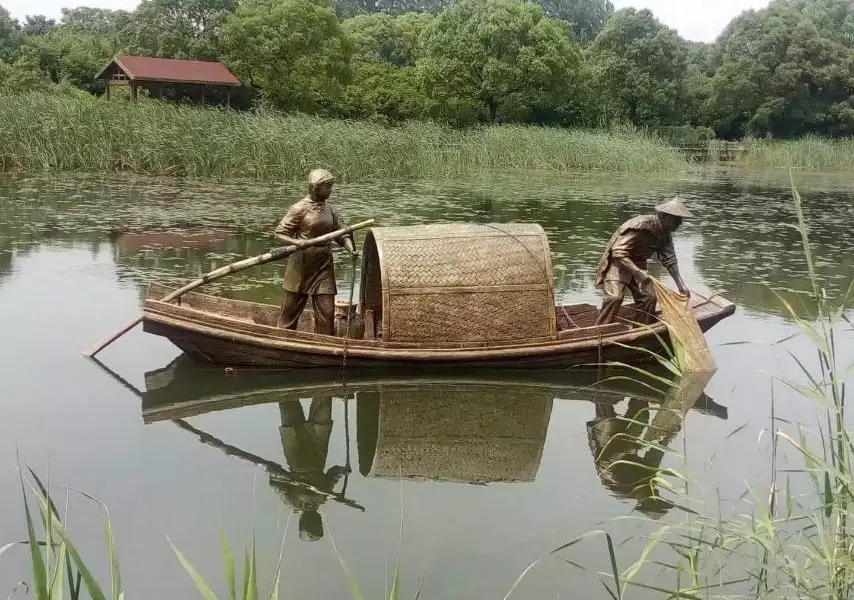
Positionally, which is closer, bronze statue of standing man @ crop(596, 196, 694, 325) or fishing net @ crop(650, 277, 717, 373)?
fishing net @ crop(650, 277, 717, 373)

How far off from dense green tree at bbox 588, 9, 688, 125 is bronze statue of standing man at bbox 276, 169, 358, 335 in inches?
1199

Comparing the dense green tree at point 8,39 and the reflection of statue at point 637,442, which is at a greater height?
the dense green tree at point 8,39

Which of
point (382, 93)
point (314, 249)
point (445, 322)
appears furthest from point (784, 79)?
point (314, 249)

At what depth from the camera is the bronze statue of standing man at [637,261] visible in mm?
6820

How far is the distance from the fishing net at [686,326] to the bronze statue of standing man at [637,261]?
0.84 feet

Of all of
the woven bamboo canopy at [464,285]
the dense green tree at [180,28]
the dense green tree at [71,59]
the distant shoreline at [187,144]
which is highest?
the dense green tree at [180,28]

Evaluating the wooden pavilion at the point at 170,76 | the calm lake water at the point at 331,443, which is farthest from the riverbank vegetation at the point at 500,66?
the calm lake water at the point at 331,443

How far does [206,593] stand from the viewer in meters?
2.13

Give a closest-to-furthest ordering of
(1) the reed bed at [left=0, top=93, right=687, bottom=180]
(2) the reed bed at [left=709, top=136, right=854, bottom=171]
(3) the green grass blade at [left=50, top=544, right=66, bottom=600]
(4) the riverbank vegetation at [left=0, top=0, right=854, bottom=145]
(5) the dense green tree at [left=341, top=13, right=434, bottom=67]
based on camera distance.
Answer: (3) the green grass blade at [left=50, top=544, right=66, bottom=600], (1) the reed bed at [left=0, top=93, right=687, bottom=180], (2) the reed bed at [left=709, top=136, right=854, bottom=171], (4) the riverbank vegetation at [left=0, top=0, right=854, bottom=145], (5) the dense green tree at [left=341, top=13, right=434, bottom=67]

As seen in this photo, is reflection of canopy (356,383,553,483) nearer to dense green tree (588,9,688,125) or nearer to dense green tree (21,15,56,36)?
dense green tree (588,9,688,125)

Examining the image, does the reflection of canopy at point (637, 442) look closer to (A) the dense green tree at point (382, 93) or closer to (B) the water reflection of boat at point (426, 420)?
(B) the water reflection of boat at point (426, 420)

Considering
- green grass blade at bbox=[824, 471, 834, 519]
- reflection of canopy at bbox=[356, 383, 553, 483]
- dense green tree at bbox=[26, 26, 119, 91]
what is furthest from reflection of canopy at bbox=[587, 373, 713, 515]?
dense green tree at bbox=[26, 26, 119, 91]

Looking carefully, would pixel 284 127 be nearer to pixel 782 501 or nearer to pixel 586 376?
pixel 586 376

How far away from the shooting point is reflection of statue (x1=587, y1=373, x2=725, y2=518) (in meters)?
4.75
